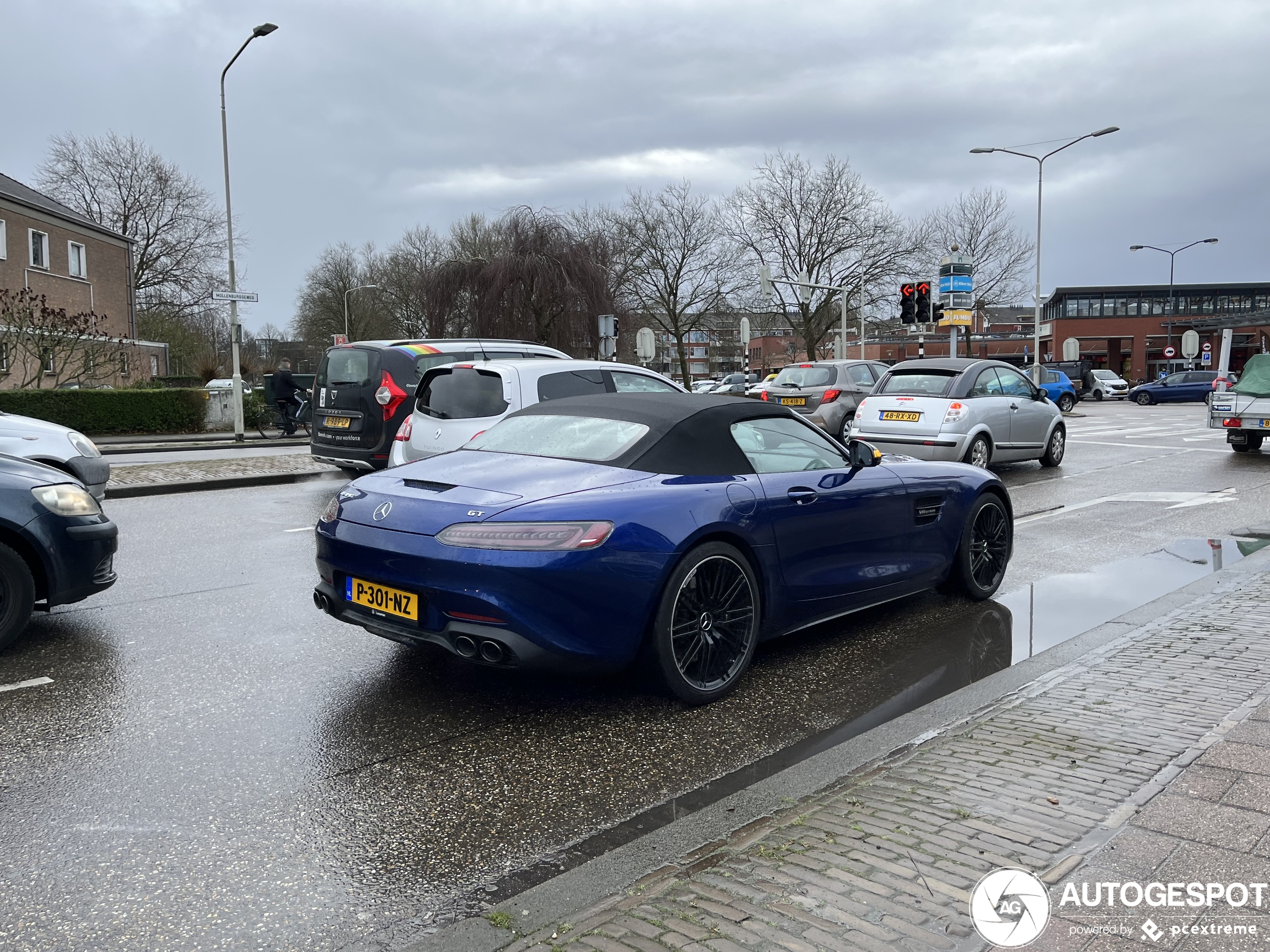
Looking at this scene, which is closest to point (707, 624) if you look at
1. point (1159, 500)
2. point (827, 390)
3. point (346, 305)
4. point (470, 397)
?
point (470, 397)

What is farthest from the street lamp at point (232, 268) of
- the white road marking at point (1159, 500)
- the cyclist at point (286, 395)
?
the white road marking at point (1159, 500)

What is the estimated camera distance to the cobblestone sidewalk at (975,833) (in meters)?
2.56

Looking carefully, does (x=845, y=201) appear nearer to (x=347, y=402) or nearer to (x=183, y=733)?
(x=347, y=402)

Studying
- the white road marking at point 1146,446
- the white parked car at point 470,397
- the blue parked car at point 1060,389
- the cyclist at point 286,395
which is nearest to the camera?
the white parked car at point 470,397

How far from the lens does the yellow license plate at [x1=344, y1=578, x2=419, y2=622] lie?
4.28 meters

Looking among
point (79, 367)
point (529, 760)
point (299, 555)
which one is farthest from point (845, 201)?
point (529, 760)

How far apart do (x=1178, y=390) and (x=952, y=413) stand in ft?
133

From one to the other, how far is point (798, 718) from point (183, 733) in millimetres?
2642

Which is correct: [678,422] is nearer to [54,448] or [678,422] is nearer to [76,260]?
[54,448]

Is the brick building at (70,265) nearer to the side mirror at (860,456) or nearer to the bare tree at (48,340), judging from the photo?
the bare tree at (48,340)

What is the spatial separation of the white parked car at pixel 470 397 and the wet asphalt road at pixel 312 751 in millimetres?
2576

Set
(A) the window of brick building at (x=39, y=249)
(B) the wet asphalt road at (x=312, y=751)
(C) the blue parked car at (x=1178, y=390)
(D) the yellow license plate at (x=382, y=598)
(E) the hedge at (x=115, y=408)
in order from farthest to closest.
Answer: (C) the blue parked car at (x=1178, y=390)
(A) the window of brick building at (x=39, y=249)
(E) the hedge at (x=115, y=408)
(D) the yellow license plate at (x=382, y=598)
(B) the wet asphalt road at (x=312, y=751)

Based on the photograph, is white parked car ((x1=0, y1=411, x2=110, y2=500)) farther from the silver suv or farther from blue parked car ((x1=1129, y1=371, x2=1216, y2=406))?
blue parked car ((x1=1129, y1=371, x2=1216, y2=406))

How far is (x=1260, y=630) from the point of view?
547 cm
